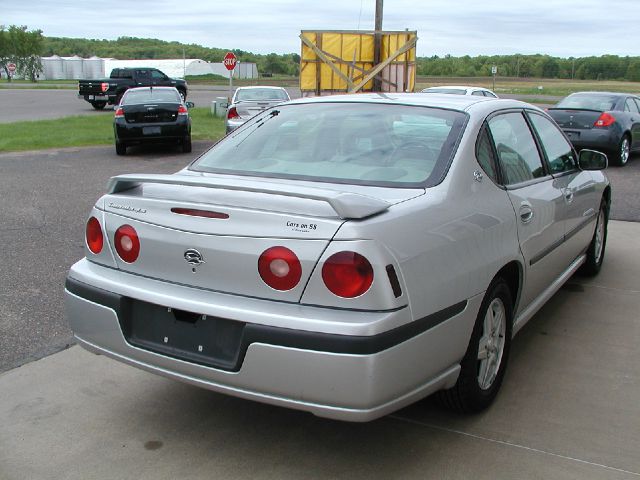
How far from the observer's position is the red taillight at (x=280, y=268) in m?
2.83

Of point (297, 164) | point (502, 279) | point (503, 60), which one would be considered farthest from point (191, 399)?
point (503, 60)

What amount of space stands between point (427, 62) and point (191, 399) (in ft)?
283

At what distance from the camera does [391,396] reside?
286 cm

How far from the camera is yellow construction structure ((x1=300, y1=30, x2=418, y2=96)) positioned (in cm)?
1678

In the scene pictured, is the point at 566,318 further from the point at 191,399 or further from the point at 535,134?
the point at 191,399

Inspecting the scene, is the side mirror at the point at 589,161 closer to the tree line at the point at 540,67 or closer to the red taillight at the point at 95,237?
the red taillight at the point at 95,237

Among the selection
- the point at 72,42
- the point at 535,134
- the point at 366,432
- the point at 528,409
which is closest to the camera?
the point at 366,432

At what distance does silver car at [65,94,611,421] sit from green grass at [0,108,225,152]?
13681mm

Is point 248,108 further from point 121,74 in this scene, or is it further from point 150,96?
point 121,74

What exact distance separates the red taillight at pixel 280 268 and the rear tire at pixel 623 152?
13.1 meters

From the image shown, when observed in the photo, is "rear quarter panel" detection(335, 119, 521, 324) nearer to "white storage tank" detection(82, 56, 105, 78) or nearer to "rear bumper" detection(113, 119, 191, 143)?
"rear bumper" detection(113, 119, 191, 143)

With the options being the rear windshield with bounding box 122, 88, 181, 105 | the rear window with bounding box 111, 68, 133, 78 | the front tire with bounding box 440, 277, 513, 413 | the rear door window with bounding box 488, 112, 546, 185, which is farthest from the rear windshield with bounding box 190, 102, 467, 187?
the rear window with bounding box 111, 68, 133, 78

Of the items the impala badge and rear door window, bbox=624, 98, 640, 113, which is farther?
rear door window, bbox=624, 98, 640, 113

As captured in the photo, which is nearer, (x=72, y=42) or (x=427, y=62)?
(x=427, y=62)
